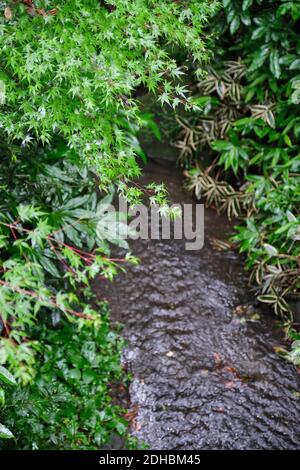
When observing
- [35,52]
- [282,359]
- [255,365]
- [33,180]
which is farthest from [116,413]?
[35,52]

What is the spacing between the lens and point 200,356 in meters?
2.98

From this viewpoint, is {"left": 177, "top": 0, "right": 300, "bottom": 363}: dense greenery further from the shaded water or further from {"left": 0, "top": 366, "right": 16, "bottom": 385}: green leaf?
{"left": 0, "top": 366, "right": 16, "bottom": 385}: green leaf

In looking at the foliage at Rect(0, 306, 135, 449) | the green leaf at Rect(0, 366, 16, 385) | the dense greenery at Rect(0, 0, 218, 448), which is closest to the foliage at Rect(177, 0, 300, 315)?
the foliage at Rect(0, 306, 135, 449)

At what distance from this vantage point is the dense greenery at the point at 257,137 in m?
3.13

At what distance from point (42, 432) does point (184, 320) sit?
4.03ft

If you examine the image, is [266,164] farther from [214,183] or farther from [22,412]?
[22,412]

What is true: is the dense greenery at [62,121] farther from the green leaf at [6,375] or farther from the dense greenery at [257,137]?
the dense greenery at [257,137]

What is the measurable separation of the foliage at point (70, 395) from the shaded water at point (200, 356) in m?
0.16

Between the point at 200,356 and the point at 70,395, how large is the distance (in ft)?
2.83

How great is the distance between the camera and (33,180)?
95.0 inches

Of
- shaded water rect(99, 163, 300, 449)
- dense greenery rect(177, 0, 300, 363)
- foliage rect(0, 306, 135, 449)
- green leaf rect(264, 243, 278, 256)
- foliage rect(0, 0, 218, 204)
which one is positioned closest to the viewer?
foliage rect(0, 0, 218, 204)

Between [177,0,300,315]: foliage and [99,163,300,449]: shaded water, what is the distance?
30 centimetres

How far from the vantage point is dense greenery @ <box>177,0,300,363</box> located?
3.13m

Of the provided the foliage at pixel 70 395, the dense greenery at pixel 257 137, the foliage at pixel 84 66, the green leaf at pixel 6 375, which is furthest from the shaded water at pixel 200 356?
the foliage at pixel 84 66
